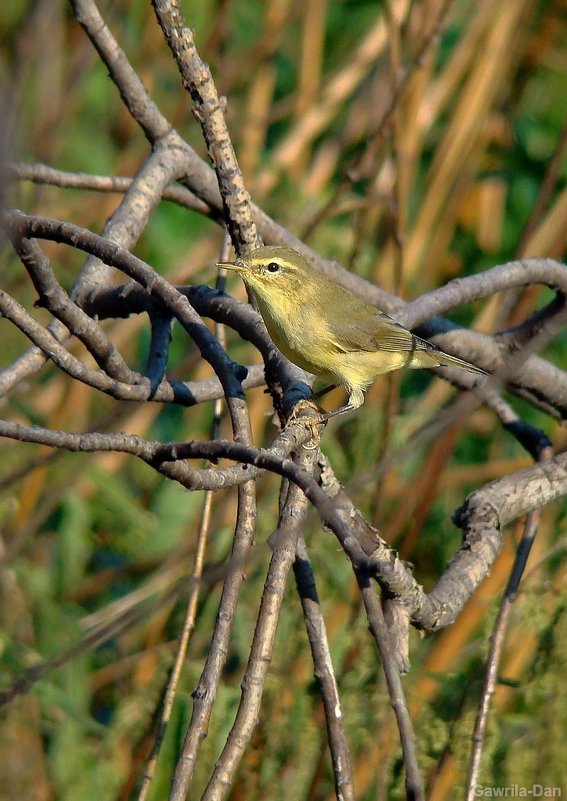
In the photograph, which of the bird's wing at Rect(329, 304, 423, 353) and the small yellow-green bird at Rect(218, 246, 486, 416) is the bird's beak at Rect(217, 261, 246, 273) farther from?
the bird's wing at Rect(329, 304, 423, 353)

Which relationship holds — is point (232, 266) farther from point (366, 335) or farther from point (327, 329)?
point (366, 335)

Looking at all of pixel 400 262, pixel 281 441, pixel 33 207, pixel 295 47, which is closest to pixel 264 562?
pixel 400 262

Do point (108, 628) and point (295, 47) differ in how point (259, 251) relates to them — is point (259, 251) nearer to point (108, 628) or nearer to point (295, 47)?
point (108, 628)

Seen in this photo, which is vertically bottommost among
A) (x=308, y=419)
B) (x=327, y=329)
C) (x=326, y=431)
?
(x=308, y=419)

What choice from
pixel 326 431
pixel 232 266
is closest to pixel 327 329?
pixel 232 266

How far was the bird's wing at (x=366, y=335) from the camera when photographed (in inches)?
129

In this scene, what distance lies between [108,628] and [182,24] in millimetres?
1326

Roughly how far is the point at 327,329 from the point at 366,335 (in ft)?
0.55

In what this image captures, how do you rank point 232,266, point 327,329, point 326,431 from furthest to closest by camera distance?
point 326,431
point 327,329
point 232,266

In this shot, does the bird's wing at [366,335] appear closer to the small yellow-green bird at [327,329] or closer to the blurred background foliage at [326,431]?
the small yellow-green bird at [327,329]

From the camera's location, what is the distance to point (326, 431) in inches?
157

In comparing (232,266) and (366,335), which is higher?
(366,335)

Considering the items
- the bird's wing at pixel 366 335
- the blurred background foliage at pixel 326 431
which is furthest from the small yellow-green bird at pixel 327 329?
the blurred background foliage at pixel 326 431

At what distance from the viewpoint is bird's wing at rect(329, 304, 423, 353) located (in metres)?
3.28
